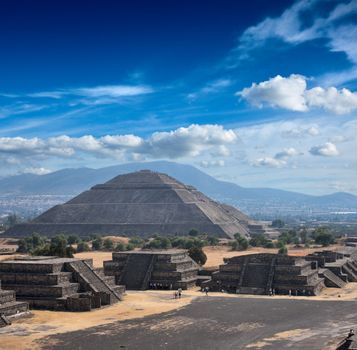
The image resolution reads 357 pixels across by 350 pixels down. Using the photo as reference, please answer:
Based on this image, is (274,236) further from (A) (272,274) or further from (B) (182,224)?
(A) (272,274)

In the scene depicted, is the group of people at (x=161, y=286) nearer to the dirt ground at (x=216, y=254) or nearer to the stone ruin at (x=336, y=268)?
the stone ruin at (x=336, y=268)

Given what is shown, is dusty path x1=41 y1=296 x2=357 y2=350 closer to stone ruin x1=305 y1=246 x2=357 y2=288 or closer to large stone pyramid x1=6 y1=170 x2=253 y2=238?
stone ruin x1=305 y1=246 x2=357 y2=288

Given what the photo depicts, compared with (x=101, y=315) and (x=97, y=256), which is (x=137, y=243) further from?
(x=101, y=315)

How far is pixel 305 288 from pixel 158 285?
1662 cm

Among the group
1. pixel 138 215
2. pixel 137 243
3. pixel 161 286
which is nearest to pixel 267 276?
pixel 161 286

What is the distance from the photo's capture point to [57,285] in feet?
178

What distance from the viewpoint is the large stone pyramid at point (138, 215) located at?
532ft

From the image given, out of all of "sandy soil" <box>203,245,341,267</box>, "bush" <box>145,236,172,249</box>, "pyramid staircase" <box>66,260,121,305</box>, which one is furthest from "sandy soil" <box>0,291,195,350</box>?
"bush" <box>145,236,172,249</box>

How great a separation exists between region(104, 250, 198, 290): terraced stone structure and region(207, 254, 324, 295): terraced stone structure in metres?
3.59

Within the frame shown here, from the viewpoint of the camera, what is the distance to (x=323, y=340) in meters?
39.8

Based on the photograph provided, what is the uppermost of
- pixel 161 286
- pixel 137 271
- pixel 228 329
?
pixel 137 271

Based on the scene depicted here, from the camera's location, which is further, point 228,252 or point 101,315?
point 228,252

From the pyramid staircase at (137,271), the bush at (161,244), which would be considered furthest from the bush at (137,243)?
the pyramid staircase at (137,271)

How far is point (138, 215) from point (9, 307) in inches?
4928
